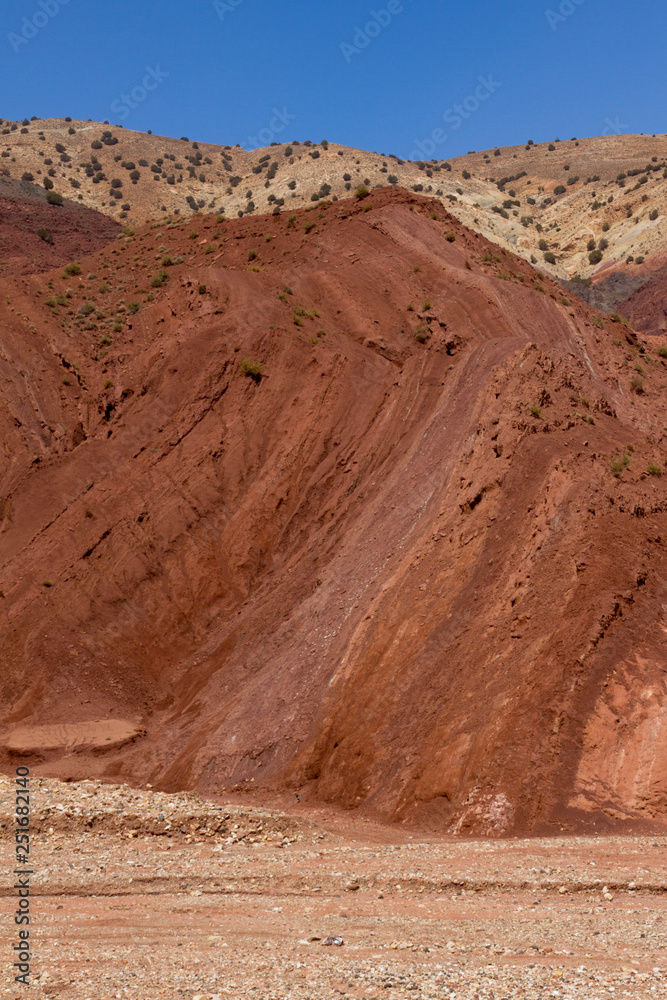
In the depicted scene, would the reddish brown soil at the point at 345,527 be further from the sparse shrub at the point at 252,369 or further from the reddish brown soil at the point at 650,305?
the reddish brown soil at the point at 650,305

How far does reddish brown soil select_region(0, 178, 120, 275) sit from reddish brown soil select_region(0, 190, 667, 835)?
22523mm

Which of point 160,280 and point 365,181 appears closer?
point 160,280

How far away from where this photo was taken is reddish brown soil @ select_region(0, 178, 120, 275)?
5275 centimetres

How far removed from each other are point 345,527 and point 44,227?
44674 millimetres

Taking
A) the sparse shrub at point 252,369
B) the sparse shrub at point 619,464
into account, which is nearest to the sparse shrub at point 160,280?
the sparse shrub at point 252,369

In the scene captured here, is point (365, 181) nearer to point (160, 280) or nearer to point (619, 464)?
point (160, 280)

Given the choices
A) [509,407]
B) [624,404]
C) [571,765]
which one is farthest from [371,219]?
[571,765]

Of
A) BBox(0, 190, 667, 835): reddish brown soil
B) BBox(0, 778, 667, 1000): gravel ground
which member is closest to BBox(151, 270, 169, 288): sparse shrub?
BBox(0, 190, 667, 835): reddish brown soil

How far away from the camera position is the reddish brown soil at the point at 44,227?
52750 mm

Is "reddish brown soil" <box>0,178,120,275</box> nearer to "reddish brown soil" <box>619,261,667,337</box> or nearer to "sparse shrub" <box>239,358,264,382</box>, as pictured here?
"sparse shrub" <box>239,358,264,382</box>

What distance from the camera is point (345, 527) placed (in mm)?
20531

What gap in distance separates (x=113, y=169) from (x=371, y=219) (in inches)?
2331

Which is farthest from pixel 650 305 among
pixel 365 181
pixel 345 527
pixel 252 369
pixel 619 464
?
pixel 619 464

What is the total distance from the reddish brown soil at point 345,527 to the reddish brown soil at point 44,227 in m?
22.5
